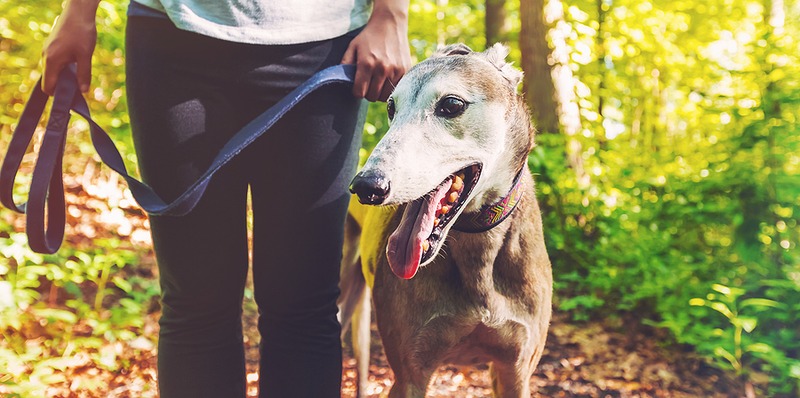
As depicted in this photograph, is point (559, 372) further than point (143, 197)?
Yes

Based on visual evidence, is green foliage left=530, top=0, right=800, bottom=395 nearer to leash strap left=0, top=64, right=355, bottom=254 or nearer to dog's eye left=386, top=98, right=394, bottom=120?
dog's eye left=386, top=98, right=394, bottom=120

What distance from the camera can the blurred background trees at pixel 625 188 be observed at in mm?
3336

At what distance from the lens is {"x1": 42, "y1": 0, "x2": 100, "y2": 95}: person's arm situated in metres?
1.69

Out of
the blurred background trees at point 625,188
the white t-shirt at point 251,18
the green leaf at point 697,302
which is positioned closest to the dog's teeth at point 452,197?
the white t-shirt at point 251,18

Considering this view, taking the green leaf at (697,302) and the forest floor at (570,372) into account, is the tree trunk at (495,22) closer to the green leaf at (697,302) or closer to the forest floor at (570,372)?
the forest floor at (570,372)

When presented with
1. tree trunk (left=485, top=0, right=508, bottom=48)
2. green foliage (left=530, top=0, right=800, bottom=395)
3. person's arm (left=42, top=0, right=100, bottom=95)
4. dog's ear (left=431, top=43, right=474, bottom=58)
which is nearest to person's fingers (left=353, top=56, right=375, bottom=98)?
dog's ear (left=431, top=43, right=474, bottom=58)

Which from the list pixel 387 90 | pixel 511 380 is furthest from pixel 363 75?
pixel 511 380

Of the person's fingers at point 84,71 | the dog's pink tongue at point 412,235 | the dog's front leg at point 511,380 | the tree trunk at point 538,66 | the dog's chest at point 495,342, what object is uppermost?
the tree trunk at point 538,66

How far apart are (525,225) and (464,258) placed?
8.8 inches

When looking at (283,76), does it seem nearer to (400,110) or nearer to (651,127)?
(400,110)

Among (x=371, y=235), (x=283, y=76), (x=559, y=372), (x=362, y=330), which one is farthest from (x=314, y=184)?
(x=559, y=372)

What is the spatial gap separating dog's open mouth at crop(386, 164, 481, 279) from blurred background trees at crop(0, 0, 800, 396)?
179 cm

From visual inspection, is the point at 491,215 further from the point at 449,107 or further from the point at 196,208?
the point at 196,208

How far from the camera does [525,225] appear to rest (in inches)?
78.7
